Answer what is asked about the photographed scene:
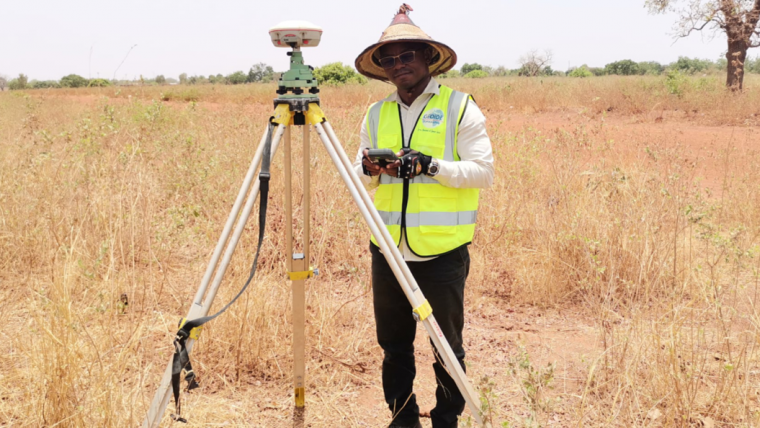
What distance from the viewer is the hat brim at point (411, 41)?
189cm

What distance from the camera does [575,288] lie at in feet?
10.9

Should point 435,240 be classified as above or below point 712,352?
above

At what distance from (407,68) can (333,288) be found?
2.12 meters

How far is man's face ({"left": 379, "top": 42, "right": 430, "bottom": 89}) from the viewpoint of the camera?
1.94 m

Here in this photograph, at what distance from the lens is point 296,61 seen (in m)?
1.64

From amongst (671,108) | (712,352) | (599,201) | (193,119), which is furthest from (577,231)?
(671,108)

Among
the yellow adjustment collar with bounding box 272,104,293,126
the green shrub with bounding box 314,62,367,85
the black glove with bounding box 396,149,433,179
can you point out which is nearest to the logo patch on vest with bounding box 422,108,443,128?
the black glove with bounding box 396,149,433,179

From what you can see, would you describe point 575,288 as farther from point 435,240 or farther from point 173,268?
point 173,268

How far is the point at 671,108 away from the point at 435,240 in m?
13.1

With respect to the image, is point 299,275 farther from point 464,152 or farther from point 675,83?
point 675,83

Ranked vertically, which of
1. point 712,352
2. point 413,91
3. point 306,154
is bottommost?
point 712,352

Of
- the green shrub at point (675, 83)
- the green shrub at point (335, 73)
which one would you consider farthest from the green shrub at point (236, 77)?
the green shrub at point (675, 83)

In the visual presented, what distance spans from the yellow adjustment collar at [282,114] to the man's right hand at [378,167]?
0.31 m

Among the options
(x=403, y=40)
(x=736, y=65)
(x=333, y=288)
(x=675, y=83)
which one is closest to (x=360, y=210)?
(x=403, y=40)
